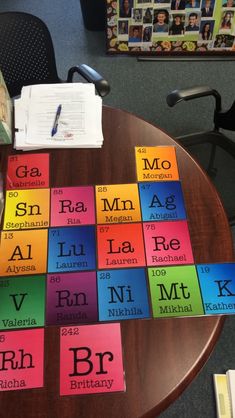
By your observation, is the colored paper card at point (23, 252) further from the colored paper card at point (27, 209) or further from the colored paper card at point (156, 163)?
the colored paper card at point (156, 163)

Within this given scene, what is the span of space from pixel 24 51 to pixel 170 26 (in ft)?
4.28

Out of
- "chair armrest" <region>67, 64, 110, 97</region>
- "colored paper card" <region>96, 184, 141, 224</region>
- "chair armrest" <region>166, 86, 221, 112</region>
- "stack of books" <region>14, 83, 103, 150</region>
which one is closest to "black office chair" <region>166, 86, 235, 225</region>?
"chair armrest" <region>166, 86, 221, 112</region>

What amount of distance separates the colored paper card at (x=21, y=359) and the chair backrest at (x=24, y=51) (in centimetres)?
121

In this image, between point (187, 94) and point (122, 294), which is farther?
point (187, 94)

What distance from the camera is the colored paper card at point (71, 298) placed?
2.64 ft

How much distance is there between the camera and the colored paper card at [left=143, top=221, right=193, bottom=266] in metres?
0.89

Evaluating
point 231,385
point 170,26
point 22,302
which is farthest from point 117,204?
point 170,26

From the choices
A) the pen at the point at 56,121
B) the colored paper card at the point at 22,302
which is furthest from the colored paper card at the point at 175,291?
the pen at the point at 56,121

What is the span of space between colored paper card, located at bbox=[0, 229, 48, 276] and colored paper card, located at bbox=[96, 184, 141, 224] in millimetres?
170

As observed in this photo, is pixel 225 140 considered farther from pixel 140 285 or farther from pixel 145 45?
pixel 145 45

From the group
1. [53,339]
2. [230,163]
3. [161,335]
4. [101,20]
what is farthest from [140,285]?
[101,20]

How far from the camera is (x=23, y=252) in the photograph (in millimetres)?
902

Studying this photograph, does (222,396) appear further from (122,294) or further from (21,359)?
(21,359)

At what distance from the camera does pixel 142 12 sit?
2324 mm
